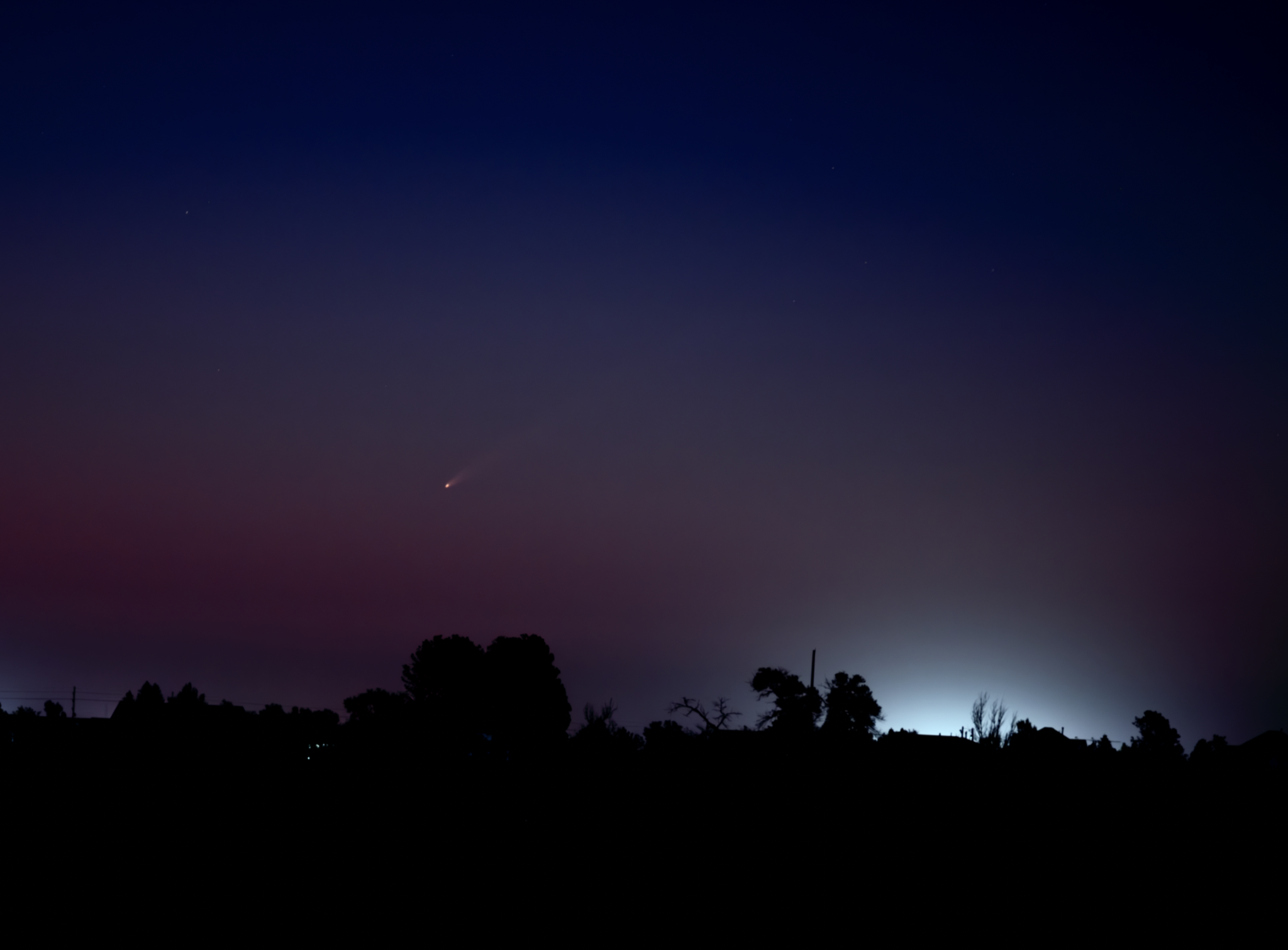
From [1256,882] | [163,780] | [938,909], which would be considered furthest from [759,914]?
[163,780]

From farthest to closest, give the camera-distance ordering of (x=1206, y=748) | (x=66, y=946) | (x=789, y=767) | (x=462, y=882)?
(x=1206, y=748), (x=789, y=767), (x=462, y=882), (x=66, y=946)

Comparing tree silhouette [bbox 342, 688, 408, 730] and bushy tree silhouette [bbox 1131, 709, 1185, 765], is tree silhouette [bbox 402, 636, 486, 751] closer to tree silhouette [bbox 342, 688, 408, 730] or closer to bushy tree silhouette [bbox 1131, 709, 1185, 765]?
tree silhouette [bbox 342, 688, 408, 730]

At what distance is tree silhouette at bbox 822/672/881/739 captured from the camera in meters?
74.8

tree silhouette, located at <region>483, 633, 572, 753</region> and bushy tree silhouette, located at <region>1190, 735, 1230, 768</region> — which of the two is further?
tree silhouette, located at <region>483, 633, 572, 753</region>

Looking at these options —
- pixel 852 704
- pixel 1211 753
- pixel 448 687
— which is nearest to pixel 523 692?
pixel 448 687

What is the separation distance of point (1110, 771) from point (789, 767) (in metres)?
12.8

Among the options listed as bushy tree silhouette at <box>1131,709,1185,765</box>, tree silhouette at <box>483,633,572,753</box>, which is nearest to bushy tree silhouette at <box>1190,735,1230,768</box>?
bushy tree silhouette at <box>1131,709,1185,765</box>

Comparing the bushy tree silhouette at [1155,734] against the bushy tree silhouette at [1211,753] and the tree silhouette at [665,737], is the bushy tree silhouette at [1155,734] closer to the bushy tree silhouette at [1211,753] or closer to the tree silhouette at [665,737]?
the bushy tree silhouette at [1211,753]

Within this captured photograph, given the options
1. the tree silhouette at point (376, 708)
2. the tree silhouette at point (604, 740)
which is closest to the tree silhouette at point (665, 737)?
the tree silhouette at point (604, 740)

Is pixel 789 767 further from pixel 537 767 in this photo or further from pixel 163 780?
pixel 163 780

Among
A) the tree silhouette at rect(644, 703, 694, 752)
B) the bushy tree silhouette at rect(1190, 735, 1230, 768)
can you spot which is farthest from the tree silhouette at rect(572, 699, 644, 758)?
the bushy tree silhouette at rect(1190, 735, 1230, 768)

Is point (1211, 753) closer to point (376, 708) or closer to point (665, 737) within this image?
point (665, 737)

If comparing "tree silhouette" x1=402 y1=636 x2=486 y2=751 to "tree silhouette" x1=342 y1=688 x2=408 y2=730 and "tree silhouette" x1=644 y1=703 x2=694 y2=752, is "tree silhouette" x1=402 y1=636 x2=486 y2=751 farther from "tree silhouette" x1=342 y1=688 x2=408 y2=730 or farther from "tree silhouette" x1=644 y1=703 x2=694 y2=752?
"tree silhouette" x1=644 y1=703 x2=694 y2=752

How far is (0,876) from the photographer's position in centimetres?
1727
